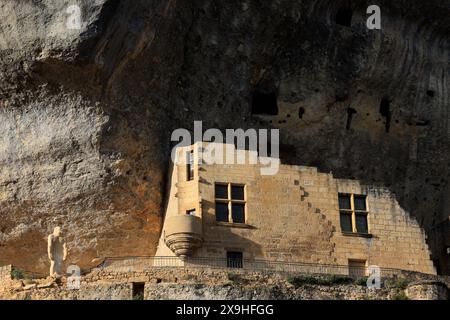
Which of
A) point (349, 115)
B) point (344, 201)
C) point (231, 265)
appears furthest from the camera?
point (349, 115)

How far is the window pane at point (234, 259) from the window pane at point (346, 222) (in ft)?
11.2

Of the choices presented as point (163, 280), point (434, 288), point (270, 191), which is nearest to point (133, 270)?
point (163, 280)

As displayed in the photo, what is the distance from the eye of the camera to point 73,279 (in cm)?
3959

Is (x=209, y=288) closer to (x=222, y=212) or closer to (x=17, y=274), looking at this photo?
(x=222, y=212)

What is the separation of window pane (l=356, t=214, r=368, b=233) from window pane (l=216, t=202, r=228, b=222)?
12.9 ft

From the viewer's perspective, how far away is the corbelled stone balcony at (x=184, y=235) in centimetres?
4084

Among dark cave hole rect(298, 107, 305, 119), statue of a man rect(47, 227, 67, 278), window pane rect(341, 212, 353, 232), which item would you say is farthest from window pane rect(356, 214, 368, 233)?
statue of a man rect(47, 227, 67, 278)

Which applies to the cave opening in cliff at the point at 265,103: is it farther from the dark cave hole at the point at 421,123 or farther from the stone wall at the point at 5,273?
the stone wall at the point at 5,273

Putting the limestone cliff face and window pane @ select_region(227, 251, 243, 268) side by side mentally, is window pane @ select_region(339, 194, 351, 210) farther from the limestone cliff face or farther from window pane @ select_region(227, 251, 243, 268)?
the limestone cliff face

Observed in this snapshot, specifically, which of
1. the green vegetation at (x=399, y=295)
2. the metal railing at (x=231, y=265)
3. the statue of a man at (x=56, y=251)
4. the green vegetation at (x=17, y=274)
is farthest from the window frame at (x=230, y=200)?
the green vegetation at (x=17, y=274)

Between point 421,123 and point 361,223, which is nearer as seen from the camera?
point 361,223

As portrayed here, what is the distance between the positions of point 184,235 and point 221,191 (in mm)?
2198

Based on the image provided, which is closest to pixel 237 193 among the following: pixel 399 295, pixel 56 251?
pixel 56 251

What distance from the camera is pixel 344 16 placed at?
1875 inches
